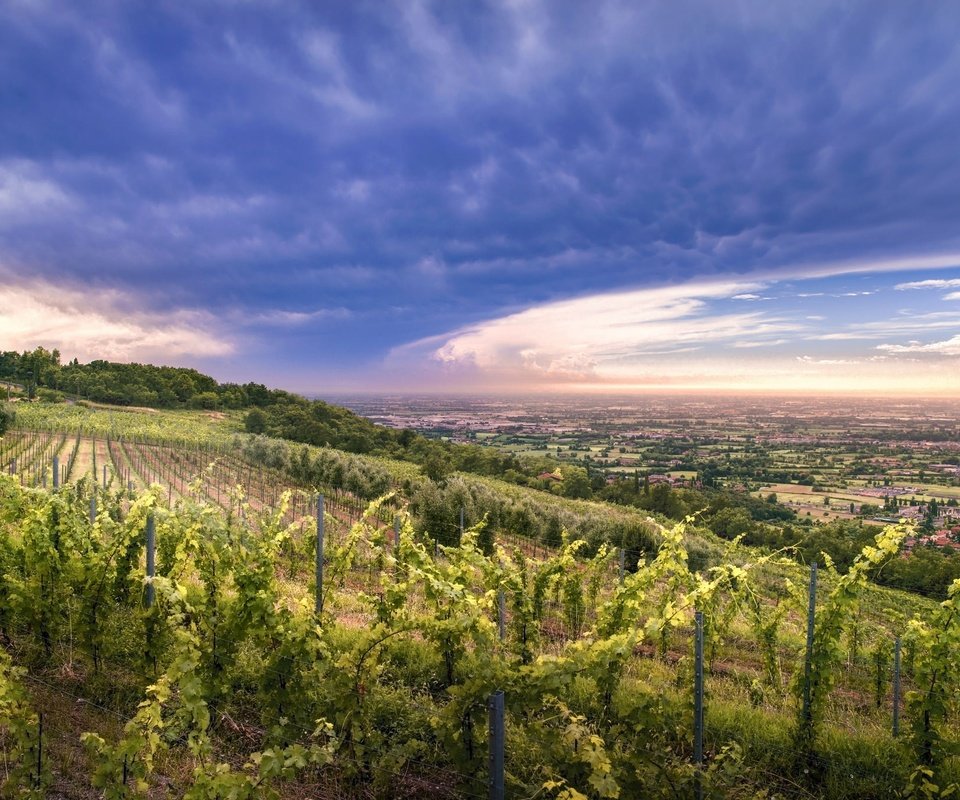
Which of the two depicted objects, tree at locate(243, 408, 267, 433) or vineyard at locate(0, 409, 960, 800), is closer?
vineyard at locate(0, 409, 960, 800)

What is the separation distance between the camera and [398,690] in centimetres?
596

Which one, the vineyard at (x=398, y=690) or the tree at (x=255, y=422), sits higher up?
the vineyard at (x=398, y=690)

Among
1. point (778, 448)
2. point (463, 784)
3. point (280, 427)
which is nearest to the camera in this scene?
point (463, 784)

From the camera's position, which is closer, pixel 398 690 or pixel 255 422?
pixel 398 690

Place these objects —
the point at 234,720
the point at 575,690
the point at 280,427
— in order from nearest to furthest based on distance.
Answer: the point at 234,720, the point at 575,690, the point at 280,427

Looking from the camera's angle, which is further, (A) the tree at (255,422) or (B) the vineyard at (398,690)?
(A) the tree at (255,422)

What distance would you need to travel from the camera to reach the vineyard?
395 centimetres

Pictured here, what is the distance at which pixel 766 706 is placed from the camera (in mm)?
6996

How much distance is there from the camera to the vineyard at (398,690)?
3.95 metres

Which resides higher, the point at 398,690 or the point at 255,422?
the point at 398,690

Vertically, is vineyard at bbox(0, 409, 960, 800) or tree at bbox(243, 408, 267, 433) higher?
vineyard at bbox(0, 409, 960, 800)

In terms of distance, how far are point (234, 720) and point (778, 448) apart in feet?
394

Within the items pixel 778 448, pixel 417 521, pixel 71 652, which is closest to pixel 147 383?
pixel 417 521

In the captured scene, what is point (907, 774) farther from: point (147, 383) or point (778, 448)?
point (778, 448)
